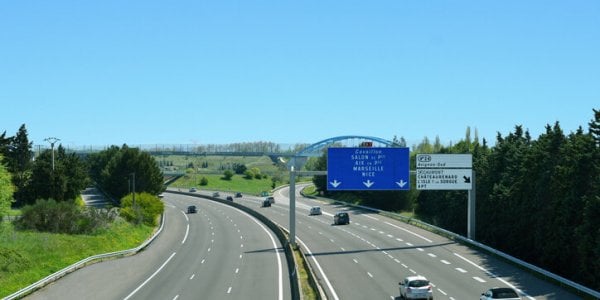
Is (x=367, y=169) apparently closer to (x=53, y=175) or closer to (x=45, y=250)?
(x=45, y=250)

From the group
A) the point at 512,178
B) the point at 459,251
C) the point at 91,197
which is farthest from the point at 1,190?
the point at 91,197

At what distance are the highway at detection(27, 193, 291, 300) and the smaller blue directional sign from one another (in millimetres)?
7893

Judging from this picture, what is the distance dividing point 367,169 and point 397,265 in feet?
29.1

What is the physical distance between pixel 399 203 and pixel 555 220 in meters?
64.2

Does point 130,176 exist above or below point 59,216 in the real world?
above

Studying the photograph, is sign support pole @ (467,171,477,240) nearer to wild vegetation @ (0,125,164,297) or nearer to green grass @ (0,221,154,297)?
green grass @ (0,221,154,297)

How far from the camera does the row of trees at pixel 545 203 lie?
138ft

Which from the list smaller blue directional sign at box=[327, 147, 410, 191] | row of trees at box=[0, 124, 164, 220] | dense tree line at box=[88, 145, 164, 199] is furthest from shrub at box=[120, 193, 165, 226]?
smaller blue directional sign at box=[327, 147, 410, 191]

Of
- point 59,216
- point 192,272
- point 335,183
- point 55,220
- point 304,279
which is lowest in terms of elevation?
point 192,272

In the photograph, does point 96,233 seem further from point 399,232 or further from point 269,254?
point 399,232

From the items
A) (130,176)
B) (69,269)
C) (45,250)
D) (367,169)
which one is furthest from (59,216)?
(130,176)

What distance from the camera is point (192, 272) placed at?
46.5m

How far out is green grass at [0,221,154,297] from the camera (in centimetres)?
4247

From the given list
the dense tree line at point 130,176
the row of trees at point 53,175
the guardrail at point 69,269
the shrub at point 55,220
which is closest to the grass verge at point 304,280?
the guardrail at point 69,269
